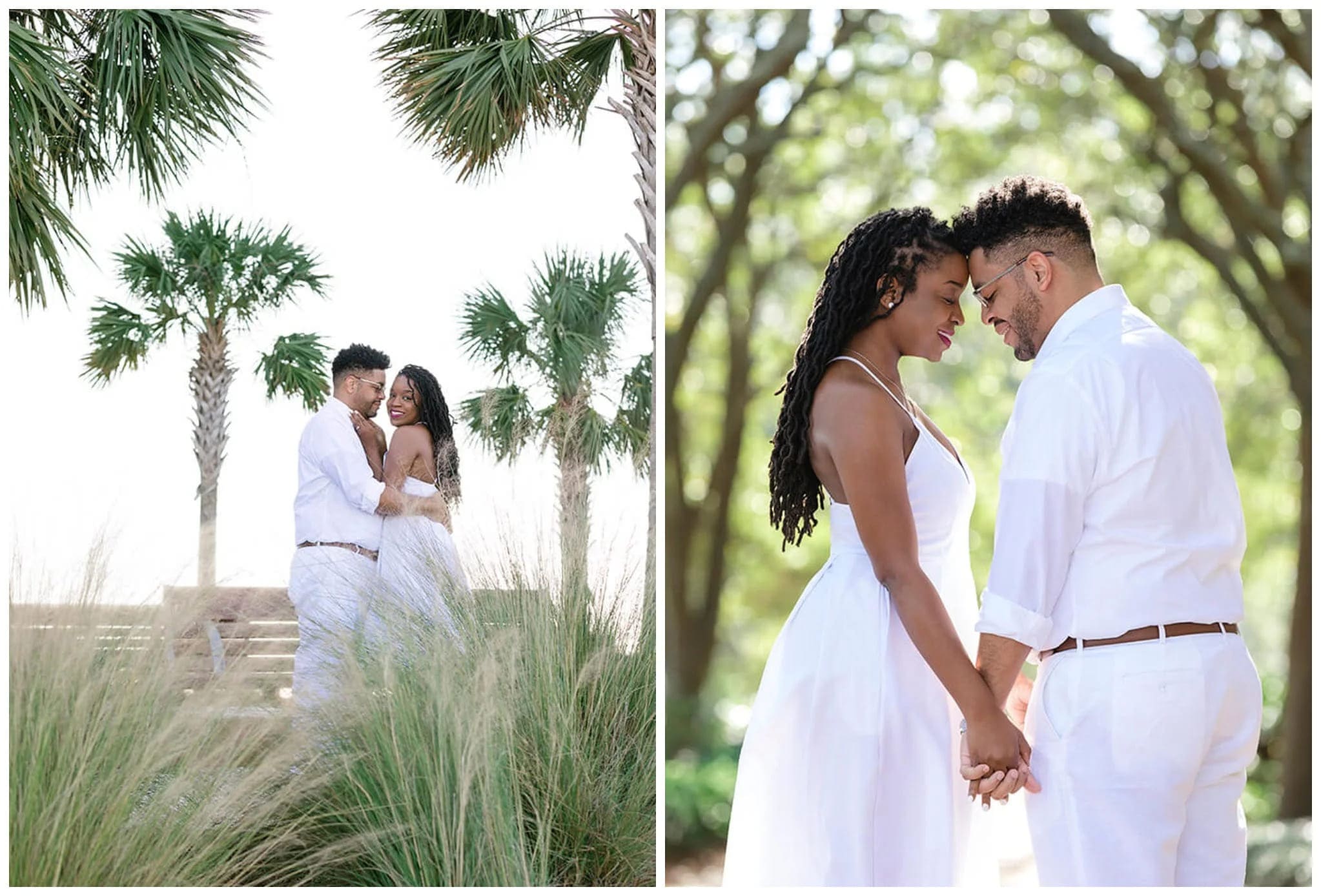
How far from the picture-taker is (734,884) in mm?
2812

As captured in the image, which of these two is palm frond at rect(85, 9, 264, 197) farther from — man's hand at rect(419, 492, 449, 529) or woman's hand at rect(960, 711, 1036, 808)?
woman's hand at rect(960, 711, 1036, 808)

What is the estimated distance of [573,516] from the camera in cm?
306

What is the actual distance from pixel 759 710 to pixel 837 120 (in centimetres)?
644

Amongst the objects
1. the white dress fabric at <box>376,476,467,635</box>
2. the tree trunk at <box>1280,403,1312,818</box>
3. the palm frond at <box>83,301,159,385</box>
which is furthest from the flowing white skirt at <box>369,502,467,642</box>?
the tree trunk at <box>1280,403,1312,818</box>

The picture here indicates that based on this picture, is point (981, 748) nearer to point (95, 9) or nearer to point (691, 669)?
point (95, 9)

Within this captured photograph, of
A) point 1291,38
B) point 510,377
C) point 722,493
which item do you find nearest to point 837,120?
point 722,493

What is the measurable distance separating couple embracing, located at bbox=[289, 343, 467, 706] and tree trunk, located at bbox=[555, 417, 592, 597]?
0.88 ft

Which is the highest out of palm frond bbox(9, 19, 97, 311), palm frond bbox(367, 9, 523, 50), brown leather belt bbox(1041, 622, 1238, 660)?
palm frond bbox(367, 9, 523, 50)

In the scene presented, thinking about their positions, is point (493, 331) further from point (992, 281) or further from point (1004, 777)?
point (1004, 777)

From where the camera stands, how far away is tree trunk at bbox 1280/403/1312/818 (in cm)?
572

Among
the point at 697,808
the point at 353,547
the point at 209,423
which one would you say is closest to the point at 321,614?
the point at 353,547

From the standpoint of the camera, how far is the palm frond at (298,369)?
298 centimetres

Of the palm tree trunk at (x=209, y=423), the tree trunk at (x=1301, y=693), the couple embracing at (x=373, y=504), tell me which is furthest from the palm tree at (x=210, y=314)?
the tree trunk at (x=1301, y=693)

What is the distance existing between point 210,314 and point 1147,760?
236cm
